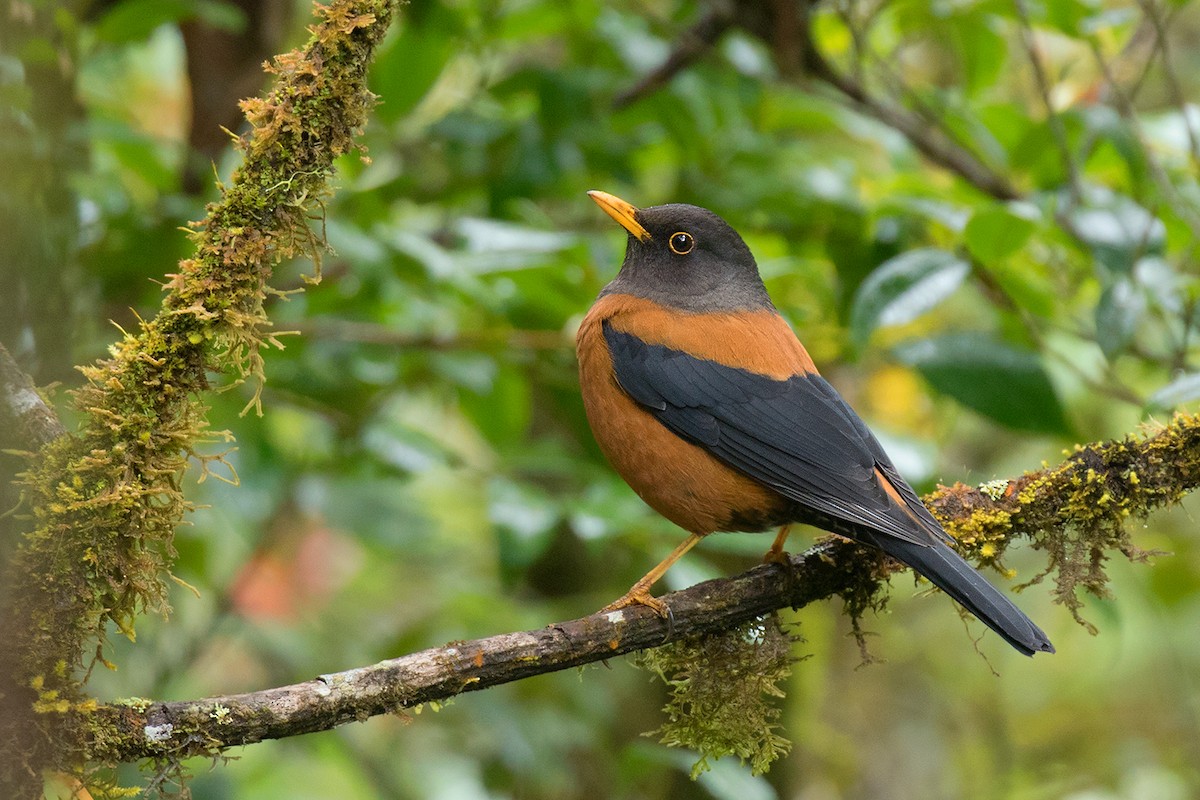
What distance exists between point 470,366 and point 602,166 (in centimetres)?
129

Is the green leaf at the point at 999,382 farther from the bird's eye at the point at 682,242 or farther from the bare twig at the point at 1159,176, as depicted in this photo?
the bird's eye at the point at 682,242

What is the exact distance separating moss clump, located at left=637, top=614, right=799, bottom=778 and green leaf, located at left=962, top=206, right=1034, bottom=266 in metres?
1.64

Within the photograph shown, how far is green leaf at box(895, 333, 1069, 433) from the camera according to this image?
188 inches

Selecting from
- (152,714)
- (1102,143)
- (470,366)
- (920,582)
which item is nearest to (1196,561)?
(1102,143)

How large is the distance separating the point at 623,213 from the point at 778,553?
1.93m

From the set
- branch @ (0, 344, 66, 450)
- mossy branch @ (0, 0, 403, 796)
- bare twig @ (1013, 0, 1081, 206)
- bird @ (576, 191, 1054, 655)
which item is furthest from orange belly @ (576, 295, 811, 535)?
branch @ (0, 344, 66, 450)

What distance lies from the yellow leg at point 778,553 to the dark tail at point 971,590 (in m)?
0.37

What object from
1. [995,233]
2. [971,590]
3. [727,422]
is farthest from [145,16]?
[971,590]

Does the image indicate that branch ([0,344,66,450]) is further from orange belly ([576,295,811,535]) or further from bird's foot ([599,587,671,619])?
orange belly ([576,295,811,535])

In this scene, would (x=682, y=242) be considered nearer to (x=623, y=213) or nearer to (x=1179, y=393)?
(x=623, y=213)

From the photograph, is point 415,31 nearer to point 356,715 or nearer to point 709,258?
point 709,258

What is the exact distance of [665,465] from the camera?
439 cm

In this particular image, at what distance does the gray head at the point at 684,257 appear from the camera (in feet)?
16.9

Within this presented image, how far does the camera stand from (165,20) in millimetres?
5070
